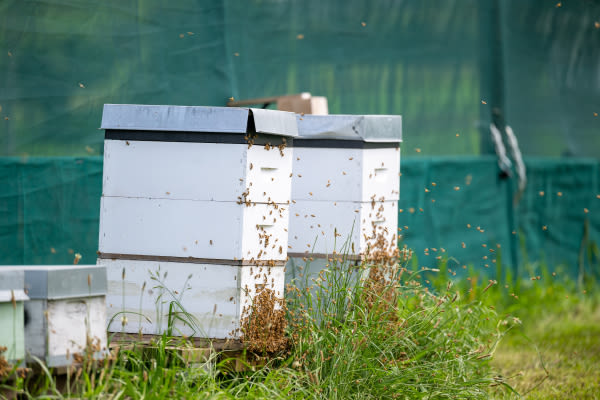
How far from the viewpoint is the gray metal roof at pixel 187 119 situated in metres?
2.94

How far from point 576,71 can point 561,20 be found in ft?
1.56

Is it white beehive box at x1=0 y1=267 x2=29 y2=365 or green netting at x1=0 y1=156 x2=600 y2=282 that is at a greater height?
green netting at x1=0 y1=156 x2=600 y2=282

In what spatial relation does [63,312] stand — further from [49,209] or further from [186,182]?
[49,209]

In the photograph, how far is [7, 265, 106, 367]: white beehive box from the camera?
2.30 metres

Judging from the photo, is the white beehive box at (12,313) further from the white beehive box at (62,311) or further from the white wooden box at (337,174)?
the white wooden box at (337,174)

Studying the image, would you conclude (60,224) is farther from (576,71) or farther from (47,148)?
(576,71)

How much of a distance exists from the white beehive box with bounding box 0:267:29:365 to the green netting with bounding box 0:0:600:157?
1.77 m

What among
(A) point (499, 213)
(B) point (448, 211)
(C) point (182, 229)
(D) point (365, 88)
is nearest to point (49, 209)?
(C) point (182, 229)

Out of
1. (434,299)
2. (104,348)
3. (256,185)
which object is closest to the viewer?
(104,348)

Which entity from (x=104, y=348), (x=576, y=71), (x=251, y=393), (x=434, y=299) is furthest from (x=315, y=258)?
(x=576, y=71)

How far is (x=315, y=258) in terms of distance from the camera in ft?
11.8

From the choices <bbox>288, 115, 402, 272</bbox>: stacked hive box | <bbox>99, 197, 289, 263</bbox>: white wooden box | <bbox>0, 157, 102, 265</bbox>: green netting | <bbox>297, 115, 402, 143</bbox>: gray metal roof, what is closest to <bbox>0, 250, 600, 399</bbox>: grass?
<bbox>288, 115, 402, 272</bbox>: stacked hive box

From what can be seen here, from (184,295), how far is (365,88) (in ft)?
9.88

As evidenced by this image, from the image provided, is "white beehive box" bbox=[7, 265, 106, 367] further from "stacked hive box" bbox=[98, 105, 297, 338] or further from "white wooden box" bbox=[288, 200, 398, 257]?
"white wooden box" bbox=[288, 200, 398, 257]
